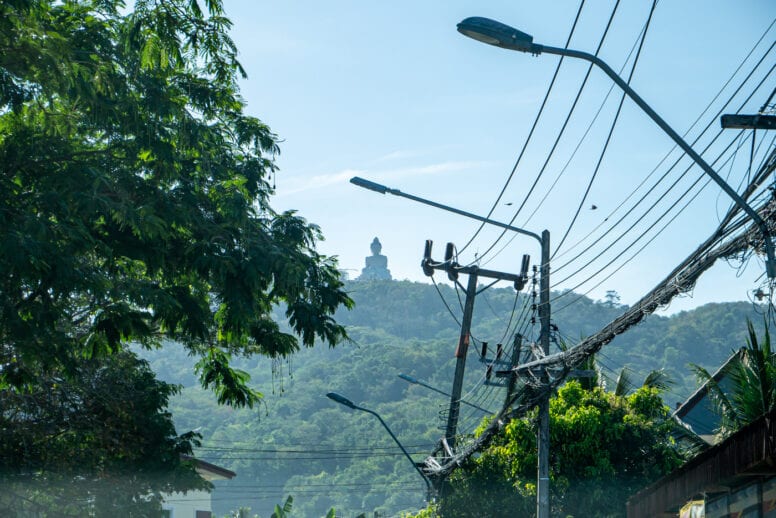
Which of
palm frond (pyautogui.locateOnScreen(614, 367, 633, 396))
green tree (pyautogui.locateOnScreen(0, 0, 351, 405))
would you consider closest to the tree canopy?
green tree (pyautogui.locateOnScreen(0, 0, 351, 405))

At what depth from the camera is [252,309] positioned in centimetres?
1502

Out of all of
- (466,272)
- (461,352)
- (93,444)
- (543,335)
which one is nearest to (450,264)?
(466,272)

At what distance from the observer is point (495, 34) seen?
1006cm

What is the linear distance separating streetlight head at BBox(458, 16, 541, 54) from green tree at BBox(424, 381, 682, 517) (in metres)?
17.9

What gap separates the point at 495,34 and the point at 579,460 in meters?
19.9

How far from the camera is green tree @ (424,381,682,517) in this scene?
2773 cm

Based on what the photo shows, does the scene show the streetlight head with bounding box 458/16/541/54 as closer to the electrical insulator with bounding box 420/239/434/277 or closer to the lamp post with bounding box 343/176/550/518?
the lamp post with bounding box 343/176/550/518

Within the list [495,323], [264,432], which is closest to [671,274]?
[264,432]

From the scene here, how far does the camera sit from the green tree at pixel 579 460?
91.0 feet

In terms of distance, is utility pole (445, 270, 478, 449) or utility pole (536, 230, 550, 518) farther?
utility pole (445, 270, 478, 449)

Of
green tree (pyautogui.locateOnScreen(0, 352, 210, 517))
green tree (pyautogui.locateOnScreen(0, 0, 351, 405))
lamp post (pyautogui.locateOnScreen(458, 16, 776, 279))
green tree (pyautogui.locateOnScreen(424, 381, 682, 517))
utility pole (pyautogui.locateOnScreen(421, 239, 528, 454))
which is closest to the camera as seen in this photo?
lamp post (pyautogui.locateOnScreen(458, 16, 776, 279))

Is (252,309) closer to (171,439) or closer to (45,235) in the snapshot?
(45,235)

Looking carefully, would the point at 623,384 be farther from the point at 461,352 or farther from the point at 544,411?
the point at 544,411

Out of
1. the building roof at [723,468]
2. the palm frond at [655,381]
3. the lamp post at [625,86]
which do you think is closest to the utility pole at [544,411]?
the building roof at [723,468]
